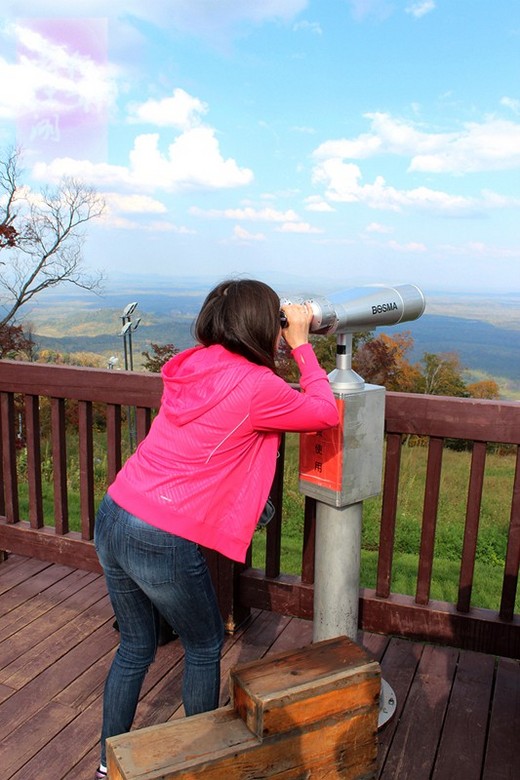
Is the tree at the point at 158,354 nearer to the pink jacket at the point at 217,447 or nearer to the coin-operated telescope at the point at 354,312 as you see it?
the coin-operated telescope at the point at 354,312

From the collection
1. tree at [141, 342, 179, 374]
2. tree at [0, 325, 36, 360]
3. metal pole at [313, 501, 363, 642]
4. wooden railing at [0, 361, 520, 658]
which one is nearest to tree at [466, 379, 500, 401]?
tree at [141, 342, 179, 374]

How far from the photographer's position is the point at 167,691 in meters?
2.35

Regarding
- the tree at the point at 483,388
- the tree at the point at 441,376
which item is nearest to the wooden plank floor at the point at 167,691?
the tree at the point at 441,376

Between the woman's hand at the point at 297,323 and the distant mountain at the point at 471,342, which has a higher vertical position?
the woman's hand at the point at 297,323

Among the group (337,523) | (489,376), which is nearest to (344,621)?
(337,523)

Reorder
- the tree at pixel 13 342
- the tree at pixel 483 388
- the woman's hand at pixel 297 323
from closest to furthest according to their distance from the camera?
1. the woman's hand at pixel 297 323
2. the tree at pixel 13 342
3. the tree at pixel 483 388

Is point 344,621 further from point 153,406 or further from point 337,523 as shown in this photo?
point 153,406

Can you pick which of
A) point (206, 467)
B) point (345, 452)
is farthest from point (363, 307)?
point (206, 467)

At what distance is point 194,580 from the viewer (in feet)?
5.35

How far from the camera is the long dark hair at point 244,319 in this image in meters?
1.60

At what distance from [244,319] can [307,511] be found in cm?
130

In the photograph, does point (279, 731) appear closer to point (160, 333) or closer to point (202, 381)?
point (202, 381)

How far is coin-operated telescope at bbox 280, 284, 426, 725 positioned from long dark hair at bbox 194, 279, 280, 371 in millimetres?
188

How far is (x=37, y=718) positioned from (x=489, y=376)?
14.0m
